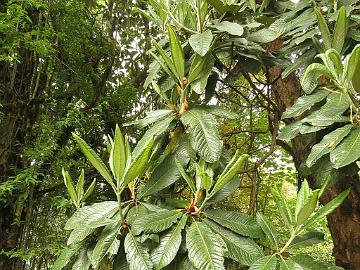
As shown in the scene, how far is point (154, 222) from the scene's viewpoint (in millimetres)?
824

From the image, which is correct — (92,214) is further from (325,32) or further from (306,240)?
(325,32)

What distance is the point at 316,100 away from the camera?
3.01 feet

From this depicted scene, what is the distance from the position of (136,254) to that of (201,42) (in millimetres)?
516

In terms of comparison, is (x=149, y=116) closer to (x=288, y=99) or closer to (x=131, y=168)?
(x=131, y=168)

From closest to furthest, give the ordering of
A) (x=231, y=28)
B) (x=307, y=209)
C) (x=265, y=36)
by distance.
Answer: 1. (x=307, y=209)
2. (x=231, y=28)
3. (x=265, y=36)

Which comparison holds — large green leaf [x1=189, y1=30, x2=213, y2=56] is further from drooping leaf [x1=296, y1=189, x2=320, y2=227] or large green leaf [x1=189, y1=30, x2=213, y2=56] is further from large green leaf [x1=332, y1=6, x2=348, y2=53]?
drooping leaf [x1=296, y1=189, x2=320, y2=227]

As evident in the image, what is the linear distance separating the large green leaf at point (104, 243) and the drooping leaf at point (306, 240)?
382mm

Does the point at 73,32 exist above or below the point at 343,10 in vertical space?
above

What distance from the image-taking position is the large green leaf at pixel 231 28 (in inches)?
37.3

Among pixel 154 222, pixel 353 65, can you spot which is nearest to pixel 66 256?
pixel 154 222

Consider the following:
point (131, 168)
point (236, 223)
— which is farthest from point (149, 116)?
point (236, 223)

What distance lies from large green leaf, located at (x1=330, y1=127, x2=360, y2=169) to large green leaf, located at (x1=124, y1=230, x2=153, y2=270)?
1.35 feet

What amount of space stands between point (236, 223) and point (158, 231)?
18cm

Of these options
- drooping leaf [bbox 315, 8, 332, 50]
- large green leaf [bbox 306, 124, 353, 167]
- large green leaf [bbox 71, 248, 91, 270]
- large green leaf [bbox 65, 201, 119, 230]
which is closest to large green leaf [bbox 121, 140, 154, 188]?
large green leaf [bbox 65, 201, 119, 230]
